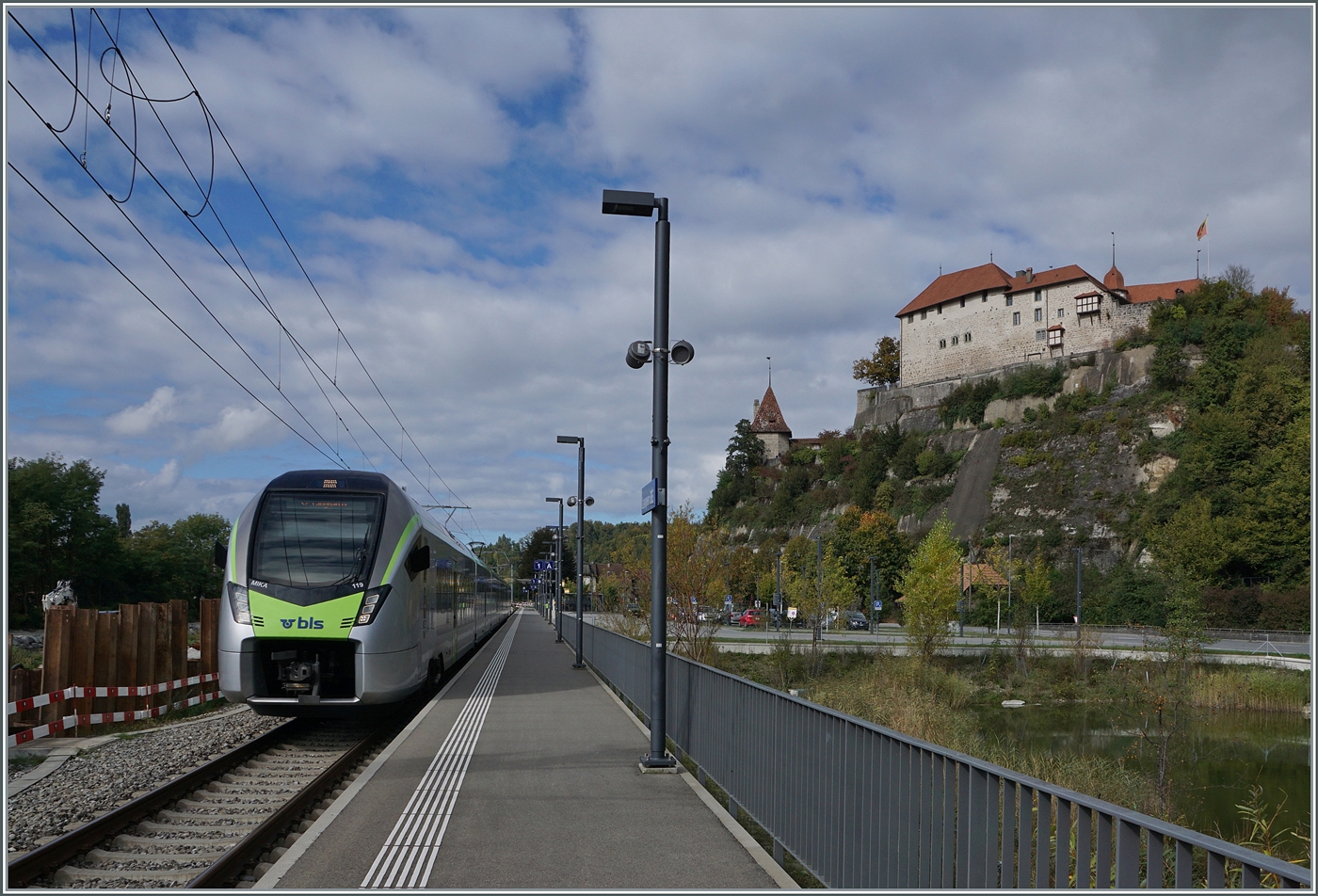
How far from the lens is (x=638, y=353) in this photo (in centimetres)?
1100

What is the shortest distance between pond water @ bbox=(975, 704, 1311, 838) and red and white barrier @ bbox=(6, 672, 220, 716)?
17626 millimetres

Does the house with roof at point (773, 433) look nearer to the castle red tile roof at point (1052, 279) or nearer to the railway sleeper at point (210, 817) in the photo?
the castle red tile roof at point (1052, 279)

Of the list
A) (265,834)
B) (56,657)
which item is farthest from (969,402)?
(265,834)

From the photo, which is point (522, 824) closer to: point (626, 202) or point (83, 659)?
point (626, 202)

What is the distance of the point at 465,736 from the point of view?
1249 centimetres

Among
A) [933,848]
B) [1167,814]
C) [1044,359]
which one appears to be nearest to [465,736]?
[933,848]

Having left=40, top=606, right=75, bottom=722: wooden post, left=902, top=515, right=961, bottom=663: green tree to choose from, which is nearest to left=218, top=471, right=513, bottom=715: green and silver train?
left=40, top=606, right=75, bottom=722: wooden post

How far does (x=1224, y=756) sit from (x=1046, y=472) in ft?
220

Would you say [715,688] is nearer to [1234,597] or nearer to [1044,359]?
[1234,597]

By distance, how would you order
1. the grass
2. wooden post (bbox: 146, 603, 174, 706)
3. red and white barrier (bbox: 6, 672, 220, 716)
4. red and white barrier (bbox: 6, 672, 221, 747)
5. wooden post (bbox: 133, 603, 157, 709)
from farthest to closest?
wooden post (bbox: 146, 603, 174, 706), wooden post (bbox: 133, 603, 157, 709), red and white barrier (bbox: 6, 672, 220, 716), red and white barrier (bbox: 6, 672, 221, 747), the grass

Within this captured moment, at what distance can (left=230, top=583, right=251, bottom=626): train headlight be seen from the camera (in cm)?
1280

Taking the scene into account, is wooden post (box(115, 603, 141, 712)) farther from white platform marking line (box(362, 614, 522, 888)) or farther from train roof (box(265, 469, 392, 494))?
white platform marking line (box(362, 614, 522, 888))

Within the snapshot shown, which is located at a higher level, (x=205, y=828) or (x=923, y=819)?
(x=923, y=819)

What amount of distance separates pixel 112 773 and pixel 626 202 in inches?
333
